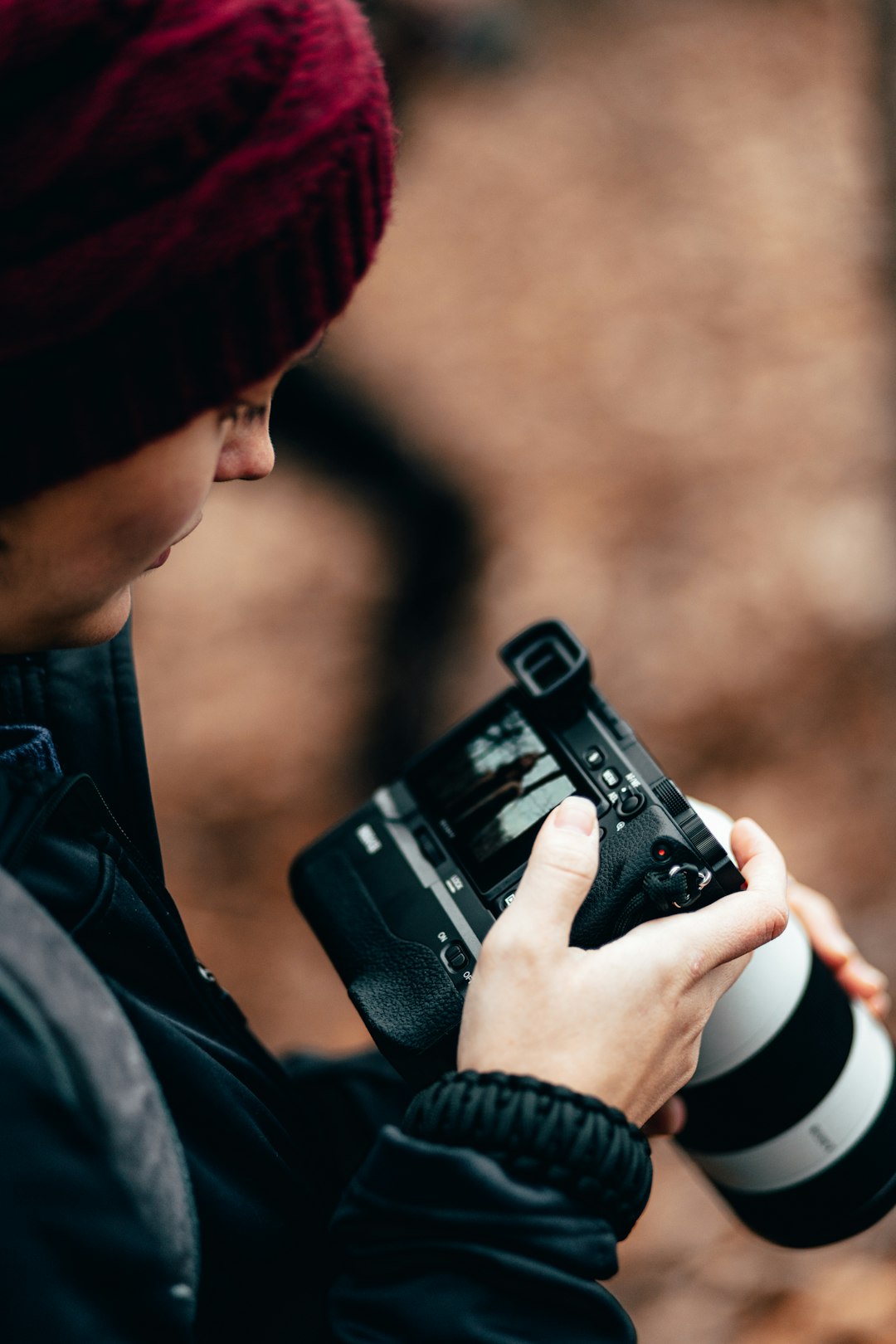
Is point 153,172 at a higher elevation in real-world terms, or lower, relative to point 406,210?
higher

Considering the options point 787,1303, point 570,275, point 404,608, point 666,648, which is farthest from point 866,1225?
point 570,275

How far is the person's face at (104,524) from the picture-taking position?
697 mm

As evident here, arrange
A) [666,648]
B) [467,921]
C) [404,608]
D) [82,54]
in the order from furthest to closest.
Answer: [404,608] < [666,648] < [467,921] < [82,54]

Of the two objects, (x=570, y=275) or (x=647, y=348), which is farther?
(x=570, y=275)

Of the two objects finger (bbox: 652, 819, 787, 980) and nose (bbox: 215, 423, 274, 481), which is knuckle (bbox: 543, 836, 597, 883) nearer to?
finger (bbox: 652, 819, 787, 980)

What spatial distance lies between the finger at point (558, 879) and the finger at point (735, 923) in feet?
0.25

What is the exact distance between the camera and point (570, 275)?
3.93 metres

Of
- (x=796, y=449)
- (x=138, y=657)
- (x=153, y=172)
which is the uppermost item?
(x=153, y=172)

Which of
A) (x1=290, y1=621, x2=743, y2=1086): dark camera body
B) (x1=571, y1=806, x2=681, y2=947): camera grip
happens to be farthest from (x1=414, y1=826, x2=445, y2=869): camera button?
(x1=571, y1=806, x2=681, y2=947): camera grip

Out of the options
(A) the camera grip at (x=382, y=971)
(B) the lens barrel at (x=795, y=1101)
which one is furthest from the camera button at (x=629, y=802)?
(A) the camera grip at (x=382, y=971)

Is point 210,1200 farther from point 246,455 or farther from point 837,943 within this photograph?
point 837,943

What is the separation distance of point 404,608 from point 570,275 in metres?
1.71

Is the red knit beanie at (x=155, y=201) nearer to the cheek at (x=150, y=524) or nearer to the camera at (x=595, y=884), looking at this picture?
the cheek at (x=150, y=524)

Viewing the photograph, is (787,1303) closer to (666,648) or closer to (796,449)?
(666,648)
